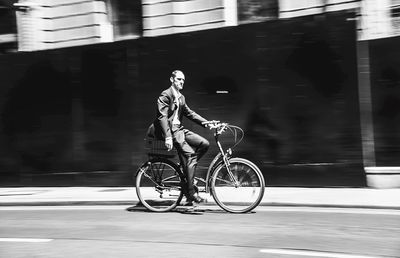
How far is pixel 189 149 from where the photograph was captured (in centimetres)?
796

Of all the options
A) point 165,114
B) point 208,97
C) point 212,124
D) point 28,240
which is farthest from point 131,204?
point 28,240

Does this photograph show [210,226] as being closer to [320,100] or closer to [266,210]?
[266,210]

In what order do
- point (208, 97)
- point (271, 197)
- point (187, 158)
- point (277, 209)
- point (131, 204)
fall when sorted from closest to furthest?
1. point (187, 158)
2. point (277, 209)
3. point (271, 197)
4. point (131, 204)
5. point (208, 97)

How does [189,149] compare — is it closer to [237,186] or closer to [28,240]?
[237,186]

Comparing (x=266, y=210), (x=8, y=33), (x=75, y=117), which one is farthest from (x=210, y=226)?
(x=8, y=33)

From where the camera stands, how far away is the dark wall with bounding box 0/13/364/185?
968 cm

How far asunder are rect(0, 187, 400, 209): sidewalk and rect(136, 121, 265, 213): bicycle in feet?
2.52

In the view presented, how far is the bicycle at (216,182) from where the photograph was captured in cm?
767

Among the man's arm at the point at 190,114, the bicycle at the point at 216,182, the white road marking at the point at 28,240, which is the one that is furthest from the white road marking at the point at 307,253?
the man's arm at the point at 190,114

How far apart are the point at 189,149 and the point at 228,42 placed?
10.1ft

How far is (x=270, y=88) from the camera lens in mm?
10055

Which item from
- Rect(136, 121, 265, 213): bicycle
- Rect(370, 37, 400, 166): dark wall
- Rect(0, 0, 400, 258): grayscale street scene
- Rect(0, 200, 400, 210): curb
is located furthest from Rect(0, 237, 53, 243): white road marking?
Rect(370, 37, 400, 166): dark wall

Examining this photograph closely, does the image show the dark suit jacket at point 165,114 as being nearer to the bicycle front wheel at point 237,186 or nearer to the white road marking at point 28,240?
the bicycle front wheel at point 237,186

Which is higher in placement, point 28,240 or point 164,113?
point 164,113
